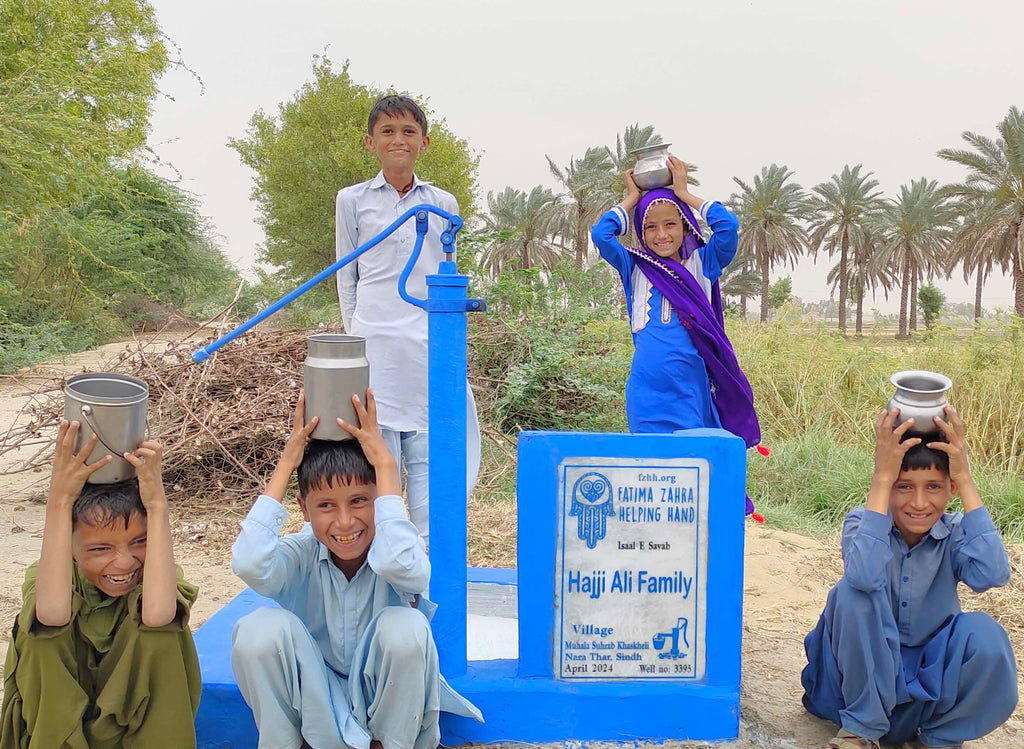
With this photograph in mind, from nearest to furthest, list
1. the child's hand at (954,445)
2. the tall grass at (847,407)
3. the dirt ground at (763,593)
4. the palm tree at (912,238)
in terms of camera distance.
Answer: the child's hand at (954,445)
the dirt ground at (763,593)
the tall grass at (847,407)
the palm tree at (912,238)

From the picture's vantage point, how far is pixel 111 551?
1974 millimetres

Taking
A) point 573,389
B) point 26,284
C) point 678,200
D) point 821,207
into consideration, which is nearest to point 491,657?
point 678,200

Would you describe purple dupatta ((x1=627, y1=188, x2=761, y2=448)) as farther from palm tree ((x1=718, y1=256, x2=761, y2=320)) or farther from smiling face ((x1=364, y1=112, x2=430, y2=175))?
palm tree ((x1=718, y1=256, x2=761, y2=320))

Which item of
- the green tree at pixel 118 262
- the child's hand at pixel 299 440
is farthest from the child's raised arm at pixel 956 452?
the green tree at pixel 118 262

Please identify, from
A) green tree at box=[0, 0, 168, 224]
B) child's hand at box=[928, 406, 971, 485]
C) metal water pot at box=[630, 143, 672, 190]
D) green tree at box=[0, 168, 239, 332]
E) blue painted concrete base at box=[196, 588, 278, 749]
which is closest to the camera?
child's hand at box=[928, 406, 971, 485]

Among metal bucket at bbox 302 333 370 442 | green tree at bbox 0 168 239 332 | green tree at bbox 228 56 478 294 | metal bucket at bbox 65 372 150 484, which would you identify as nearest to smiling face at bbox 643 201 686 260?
metal bucket at bbox 302 333 370 442

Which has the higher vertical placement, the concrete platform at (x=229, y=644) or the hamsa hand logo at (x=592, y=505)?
the hamsa hand logo at (x=592, y=505)

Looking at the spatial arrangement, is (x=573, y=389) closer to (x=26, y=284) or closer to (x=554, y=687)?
(x=554, y=687)

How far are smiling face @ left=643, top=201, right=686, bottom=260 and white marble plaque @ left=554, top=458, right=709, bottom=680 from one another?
1192 millimetres

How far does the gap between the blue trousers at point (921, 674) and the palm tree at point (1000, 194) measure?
72.4 ft

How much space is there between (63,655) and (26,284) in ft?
58.4

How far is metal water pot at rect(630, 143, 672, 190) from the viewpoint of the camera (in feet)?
10.2

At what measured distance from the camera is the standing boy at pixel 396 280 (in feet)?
9.45

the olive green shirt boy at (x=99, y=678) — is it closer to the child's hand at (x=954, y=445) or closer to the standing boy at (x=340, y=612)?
the standing boy at (x=340, y=612)
